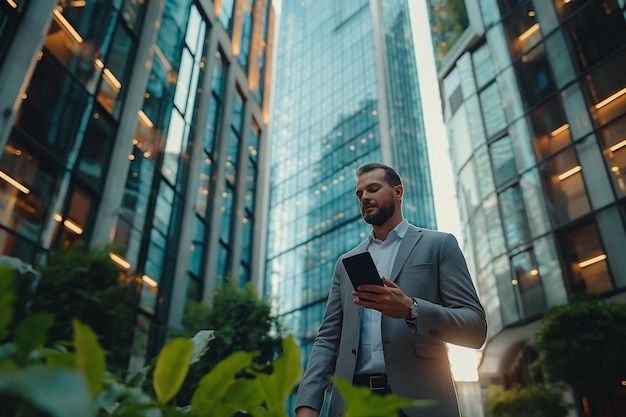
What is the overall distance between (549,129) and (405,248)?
1851 centimetres

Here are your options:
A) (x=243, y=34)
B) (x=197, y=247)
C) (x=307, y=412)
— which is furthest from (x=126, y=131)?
(x=243, y=34)

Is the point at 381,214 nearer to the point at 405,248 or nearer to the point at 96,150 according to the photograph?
the point at 405,248

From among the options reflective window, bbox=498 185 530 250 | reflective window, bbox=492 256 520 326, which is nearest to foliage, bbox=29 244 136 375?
reflective window, bbox=492 256 520 326

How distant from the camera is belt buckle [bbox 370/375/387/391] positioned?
215 cm

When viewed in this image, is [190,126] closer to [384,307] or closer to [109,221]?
[109,221]

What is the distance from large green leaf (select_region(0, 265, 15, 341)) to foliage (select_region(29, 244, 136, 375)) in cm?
926

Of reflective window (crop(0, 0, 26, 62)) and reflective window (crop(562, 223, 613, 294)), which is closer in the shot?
reflective window (crop(0, 0, 26, 62))

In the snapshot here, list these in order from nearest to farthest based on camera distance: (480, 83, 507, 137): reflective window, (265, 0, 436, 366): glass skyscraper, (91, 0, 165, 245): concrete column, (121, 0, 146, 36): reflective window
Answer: (91, 0, 165, 245): concrete column → (121, 0, 146, 36): reflective window → (480, 83, 507, 137): reflective window → (265, 0, 436, 366): glass skyscraper

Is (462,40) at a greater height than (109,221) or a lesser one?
greater

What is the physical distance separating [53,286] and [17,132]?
11.9ft

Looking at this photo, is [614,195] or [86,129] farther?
[614,195]

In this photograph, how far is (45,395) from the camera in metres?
0.41

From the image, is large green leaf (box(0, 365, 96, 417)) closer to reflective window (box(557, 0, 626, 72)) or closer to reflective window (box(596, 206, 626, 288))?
reflective window (box(596, 206, 626, 288))

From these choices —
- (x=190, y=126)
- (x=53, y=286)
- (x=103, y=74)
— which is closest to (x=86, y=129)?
(x=103, y=74)
